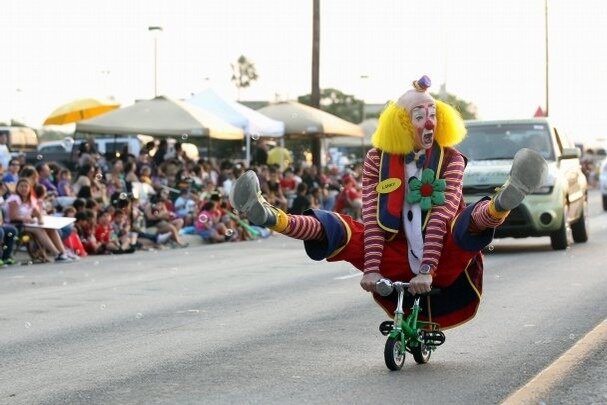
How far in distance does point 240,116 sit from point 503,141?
39.7 feet

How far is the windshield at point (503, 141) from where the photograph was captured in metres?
19.6

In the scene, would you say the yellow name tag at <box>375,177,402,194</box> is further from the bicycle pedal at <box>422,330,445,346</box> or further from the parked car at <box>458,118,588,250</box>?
the parked car at <box>458,118,588,250</box>

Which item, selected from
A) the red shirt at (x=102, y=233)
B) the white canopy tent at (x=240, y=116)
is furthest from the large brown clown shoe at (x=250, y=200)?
the white canopy tent at (x=240, y=116)

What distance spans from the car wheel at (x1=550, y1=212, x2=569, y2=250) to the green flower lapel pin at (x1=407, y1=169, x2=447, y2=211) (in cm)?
1168

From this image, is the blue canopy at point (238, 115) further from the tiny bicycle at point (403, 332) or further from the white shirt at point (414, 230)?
the white shirt at point (414, 230)

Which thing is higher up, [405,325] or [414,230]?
[414,230]

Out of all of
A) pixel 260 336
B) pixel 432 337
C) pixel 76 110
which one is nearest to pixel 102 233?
pixel 76 110

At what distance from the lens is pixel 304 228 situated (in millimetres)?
8078

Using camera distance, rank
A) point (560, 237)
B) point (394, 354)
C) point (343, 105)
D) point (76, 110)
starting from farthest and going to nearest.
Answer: point (343, 105) < point (76, 110) < point (560, 237) < point (394, 354)

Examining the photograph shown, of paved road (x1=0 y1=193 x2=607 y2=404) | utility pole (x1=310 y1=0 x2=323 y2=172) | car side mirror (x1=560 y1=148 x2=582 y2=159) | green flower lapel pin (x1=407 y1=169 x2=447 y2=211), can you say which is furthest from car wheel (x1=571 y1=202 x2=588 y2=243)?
utility pole (x1=310 y1=0 x2=323 y2=172)

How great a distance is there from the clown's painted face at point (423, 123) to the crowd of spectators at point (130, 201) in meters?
11.5

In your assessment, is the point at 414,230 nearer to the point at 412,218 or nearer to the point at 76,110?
the point at 412,218

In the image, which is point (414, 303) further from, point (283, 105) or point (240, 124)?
point (283, 105)

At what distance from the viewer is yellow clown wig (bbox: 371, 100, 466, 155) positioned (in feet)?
27.3
